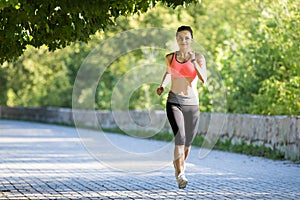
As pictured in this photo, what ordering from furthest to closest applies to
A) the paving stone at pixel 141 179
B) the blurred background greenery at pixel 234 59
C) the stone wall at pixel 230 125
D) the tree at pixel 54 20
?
the blurred background greenery at pixel 234 59
the stone wall at pixel 230 125
the paving stone at pixel 141 179
the tree at pixel 54 20

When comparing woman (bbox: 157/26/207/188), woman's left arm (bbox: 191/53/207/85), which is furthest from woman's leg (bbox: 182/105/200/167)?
woman's left arm (bbox: 191/53/207/85)

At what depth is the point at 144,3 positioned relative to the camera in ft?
27.9

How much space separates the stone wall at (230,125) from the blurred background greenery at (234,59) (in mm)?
1015

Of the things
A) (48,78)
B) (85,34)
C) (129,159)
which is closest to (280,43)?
(129,159)

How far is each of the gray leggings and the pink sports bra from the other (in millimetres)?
367

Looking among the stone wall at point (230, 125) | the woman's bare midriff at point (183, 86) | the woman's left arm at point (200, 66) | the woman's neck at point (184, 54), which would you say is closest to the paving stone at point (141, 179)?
the stone wall at point (230, 125)

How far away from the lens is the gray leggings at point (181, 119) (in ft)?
30.3

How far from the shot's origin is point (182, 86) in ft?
30.2

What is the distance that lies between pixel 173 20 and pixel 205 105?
14028mm

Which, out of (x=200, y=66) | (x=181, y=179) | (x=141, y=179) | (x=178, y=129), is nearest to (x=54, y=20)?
(x=200, y=66)

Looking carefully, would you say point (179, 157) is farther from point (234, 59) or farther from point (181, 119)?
point (234, 59)

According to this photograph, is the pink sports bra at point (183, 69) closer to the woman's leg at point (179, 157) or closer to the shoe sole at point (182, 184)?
the woman's leg at point (179, 157)

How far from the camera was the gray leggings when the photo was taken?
9.23 meters

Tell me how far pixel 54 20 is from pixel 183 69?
164 cm
